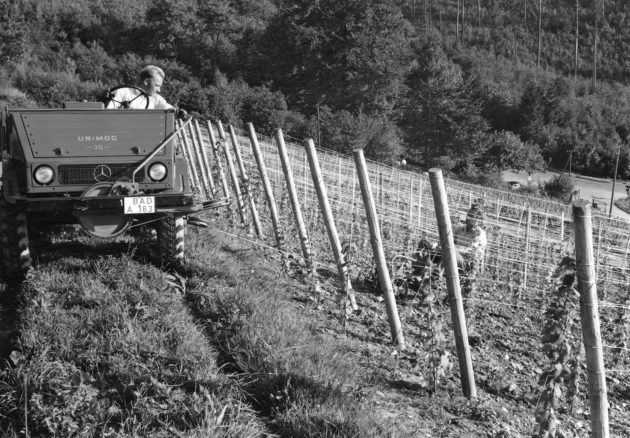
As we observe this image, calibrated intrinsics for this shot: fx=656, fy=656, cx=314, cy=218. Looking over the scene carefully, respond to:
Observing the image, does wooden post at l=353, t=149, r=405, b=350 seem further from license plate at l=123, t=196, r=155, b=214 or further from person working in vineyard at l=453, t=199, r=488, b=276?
person working in vineyard at l=453, t=199, r=488, b=276

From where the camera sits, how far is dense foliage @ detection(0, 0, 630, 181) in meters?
38.7

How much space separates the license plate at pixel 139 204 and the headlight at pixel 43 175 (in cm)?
75

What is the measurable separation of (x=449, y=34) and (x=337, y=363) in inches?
4141

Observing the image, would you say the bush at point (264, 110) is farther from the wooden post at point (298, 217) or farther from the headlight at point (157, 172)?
the headlight at point (157, 172)

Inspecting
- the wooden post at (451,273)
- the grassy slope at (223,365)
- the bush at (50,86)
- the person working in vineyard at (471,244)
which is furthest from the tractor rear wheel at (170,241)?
the bush at (50,86)

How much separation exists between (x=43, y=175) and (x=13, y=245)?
0.73 m

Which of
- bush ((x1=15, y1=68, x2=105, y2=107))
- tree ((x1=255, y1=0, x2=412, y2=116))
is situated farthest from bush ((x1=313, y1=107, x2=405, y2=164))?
bush ((x1=15, y1=68, x2=105, y2=107))

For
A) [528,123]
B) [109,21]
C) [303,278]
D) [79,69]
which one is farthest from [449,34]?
[303,278]

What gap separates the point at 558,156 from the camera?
62906 millimetres

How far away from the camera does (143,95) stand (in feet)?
22.6

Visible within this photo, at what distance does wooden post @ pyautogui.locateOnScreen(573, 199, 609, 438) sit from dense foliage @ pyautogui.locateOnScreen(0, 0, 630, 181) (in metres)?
26.0

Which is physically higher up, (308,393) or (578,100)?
(578,100)

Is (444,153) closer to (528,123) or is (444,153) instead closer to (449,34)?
(528,123)

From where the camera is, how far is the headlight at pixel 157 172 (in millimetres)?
6281
